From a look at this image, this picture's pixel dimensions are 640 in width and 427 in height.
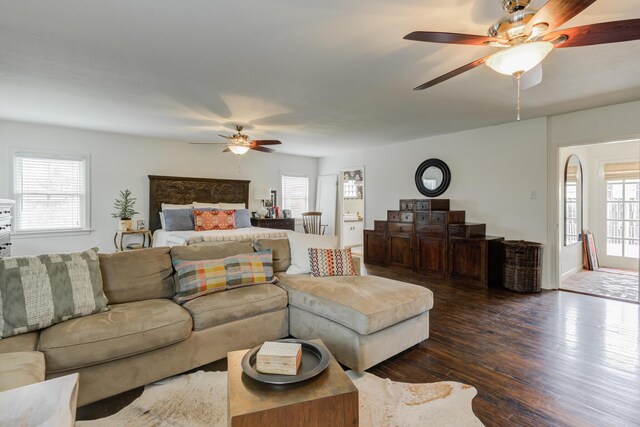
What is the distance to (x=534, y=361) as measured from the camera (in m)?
2.39

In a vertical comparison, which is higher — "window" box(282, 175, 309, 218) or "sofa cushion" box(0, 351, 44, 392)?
"window" box(282, 175, 309, 218)

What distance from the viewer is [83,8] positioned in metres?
→ 1.97

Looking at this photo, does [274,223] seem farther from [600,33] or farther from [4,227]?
[600,33]

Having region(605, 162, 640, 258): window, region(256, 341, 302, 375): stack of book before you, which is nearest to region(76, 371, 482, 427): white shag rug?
region(256, 341, 302, 375): stack of book

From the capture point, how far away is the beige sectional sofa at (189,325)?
1771 millimetres

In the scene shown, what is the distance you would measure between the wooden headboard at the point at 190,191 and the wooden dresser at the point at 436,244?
3.07m

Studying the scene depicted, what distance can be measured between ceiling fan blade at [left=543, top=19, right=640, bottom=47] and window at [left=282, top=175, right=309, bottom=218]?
6.48 meters

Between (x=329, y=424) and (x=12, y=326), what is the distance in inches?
74.7

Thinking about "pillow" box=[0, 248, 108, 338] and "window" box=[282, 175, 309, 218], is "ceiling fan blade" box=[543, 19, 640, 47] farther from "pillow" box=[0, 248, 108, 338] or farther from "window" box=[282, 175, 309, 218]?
"window" box=[282, 175, 309, 218]

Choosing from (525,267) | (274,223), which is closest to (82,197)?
(274,223)

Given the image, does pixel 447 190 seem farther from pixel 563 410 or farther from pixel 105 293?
pixel 105 293

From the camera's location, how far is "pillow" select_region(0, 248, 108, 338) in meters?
1.81

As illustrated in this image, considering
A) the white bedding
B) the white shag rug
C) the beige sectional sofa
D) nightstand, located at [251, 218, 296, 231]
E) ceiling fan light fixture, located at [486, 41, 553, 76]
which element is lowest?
the white shag rug

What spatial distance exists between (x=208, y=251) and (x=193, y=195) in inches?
152
